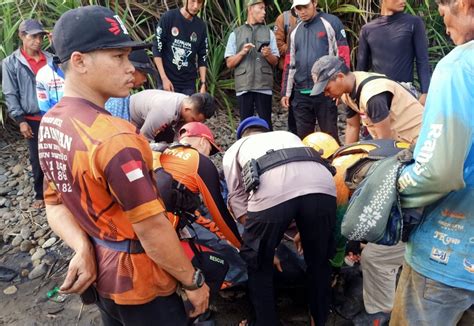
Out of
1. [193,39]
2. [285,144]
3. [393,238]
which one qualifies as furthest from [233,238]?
[193,39]

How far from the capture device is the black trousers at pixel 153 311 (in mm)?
1501

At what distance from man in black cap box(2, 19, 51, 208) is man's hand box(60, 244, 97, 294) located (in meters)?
3.30

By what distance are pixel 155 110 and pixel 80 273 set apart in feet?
7.43

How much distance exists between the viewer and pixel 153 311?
151 centimetres

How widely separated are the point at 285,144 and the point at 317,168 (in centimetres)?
24

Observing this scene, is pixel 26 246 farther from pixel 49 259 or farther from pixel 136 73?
pixel 136 73

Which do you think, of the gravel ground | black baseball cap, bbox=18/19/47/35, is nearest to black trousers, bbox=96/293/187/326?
the gravel ground

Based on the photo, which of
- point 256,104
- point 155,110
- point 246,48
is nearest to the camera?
point 155,110

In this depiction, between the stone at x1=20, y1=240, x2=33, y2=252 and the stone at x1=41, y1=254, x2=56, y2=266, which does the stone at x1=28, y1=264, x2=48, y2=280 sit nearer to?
the stone at x1=41, y1=254, x2=56, y2=266

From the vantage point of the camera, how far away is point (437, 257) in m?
1.50

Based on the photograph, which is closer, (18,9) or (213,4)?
(18,9)

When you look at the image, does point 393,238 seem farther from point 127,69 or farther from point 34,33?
point 34,33

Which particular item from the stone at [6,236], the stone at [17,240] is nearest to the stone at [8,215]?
the stone at [6,236]

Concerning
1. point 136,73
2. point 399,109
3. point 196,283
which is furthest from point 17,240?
point 399,109
